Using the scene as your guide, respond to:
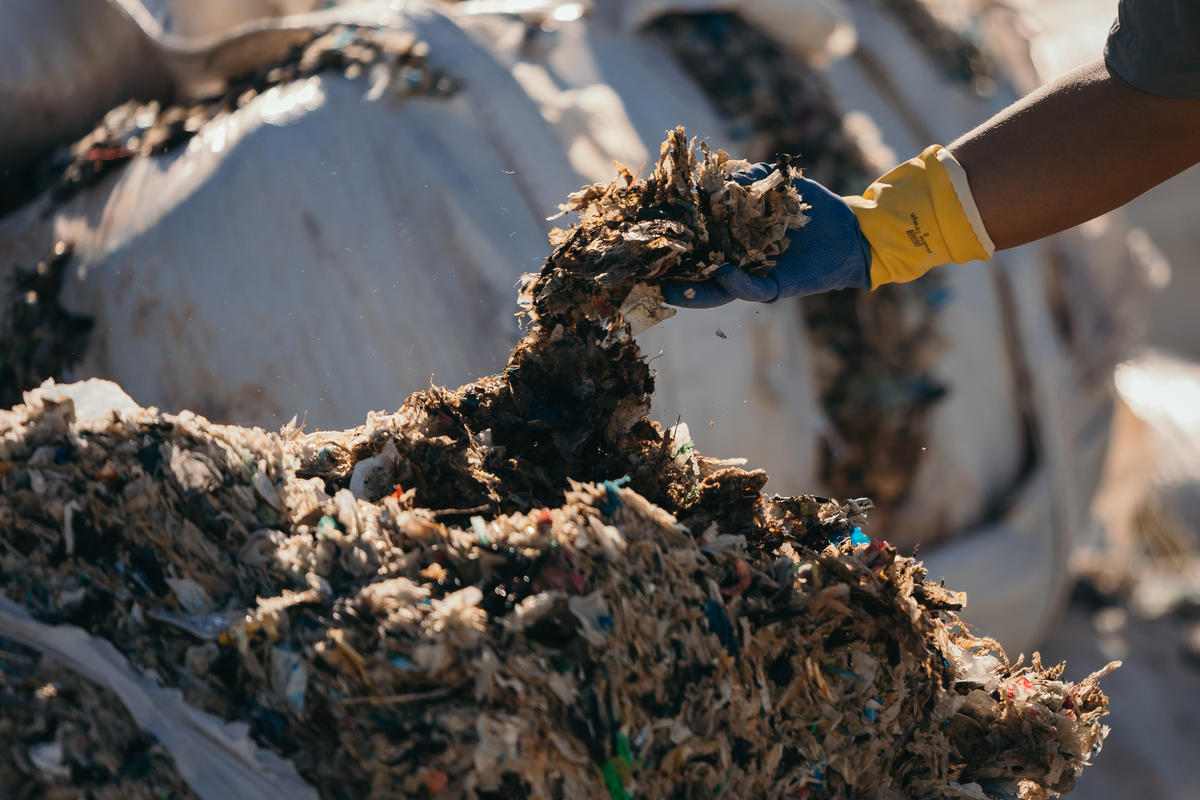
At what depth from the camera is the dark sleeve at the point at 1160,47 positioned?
127 centimetres

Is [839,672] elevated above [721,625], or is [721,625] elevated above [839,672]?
[721,625]

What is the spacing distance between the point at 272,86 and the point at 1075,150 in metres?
1.48

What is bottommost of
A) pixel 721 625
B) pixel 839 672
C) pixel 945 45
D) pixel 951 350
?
pixel 951 350

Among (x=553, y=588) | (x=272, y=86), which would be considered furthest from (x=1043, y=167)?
(x=272, y=86)

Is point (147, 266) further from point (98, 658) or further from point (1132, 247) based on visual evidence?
point (1132, 247)

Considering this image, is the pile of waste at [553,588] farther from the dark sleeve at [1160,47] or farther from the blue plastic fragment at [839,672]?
the dark sleeve at [1160,47]

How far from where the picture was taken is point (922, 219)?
1.43 m

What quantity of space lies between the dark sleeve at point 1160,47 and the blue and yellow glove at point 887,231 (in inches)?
9.0

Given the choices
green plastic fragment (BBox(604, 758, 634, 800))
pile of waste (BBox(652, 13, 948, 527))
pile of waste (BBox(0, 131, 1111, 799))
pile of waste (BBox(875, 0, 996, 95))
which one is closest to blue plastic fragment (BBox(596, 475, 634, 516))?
pile of waste (BBox(0, 131, 1111, 799))

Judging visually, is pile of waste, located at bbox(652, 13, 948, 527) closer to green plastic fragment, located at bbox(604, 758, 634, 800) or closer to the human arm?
the human arm

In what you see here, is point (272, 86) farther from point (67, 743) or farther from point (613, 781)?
point (613, 781)

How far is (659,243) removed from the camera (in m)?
1.21

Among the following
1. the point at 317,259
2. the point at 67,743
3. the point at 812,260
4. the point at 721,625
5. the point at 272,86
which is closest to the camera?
the point at 67,743

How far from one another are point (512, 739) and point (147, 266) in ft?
4.56
